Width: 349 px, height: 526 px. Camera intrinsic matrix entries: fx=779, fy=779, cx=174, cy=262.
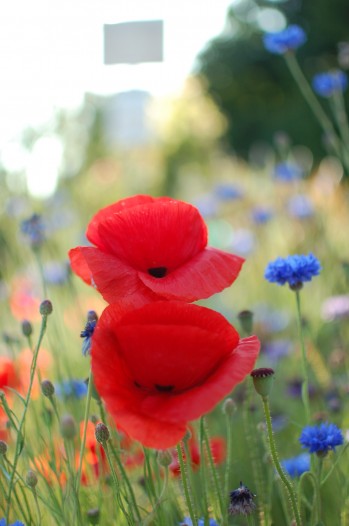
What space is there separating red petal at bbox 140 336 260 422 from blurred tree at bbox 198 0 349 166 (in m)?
11.2

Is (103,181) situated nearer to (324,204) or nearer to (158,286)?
(324,204)

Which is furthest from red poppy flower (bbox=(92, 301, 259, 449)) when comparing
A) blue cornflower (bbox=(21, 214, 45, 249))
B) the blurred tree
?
the blurred tree

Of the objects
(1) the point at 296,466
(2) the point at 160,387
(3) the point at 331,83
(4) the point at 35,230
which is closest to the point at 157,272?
(2) the point at 160,387

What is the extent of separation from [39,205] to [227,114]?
10856 millimetres

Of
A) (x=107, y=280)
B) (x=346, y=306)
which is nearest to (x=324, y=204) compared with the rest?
(x=346, y=306)

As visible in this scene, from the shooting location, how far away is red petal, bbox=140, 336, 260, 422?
681 millimetres

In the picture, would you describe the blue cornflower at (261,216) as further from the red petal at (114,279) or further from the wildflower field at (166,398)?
the red petal at (114,279)

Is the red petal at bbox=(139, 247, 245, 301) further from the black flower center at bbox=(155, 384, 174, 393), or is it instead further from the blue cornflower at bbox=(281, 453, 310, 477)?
the blue cornflower at bbox=(281, 453, 310, 477)

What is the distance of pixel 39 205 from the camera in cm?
430

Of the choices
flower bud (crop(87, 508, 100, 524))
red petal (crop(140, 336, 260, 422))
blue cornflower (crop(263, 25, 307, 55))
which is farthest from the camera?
blue cornflower (crop(263, 25, 307, 55))

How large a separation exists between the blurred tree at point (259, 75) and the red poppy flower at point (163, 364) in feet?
36.7

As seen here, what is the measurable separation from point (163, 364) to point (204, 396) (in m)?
0.06

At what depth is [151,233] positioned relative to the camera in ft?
2.81

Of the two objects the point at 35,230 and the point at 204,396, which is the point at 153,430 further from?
the point at 35,230
